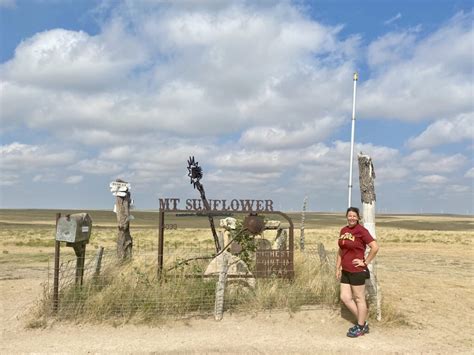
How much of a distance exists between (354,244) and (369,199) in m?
1.42

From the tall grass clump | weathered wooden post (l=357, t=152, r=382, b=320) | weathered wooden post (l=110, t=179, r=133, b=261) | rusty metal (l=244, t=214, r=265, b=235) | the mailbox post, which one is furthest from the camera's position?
weathered wooden post (l=110, t=179, r=133, b=261)

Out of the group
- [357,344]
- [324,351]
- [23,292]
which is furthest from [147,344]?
[23,292]

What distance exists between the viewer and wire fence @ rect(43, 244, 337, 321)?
7.65 m

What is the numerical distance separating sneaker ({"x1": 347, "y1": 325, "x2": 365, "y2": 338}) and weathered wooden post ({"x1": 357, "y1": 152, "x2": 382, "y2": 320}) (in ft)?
3.21

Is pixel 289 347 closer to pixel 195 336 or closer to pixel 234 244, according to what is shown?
pixel 195 336

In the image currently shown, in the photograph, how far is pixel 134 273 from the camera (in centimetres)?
877

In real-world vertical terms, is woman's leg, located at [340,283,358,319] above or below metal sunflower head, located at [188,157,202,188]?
below

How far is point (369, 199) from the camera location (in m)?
8.26

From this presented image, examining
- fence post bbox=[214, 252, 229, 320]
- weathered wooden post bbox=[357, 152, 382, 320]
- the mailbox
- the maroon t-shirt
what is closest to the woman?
the maroon t-shirt

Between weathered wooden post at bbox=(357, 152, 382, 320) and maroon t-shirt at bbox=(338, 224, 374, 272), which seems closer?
maroon t-shirt at bbox=(338, 224, 374, 272)

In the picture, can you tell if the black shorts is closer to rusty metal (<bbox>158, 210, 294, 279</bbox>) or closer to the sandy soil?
the sandy soil

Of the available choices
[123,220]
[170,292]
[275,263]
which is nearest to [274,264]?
[275,263]

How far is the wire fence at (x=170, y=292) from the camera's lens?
7652 millimetres

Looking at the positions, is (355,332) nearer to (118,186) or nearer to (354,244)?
(354,244)
